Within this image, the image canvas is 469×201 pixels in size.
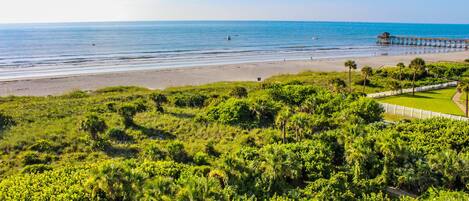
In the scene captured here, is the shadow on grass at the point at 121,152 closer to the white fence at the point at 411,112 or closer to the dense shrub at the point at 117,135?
the dense shrub at the point at 117,135

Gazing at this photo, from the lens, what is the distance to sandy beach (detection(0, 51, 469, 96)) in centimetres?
6450

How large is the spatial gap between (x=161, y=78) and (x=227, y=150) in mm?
42802

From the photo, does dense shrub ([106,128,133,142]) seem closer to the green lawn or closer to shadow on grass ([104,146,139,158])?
shadow on grass ([104,146,139,158])

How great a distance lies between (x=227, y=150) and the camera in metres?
34.0

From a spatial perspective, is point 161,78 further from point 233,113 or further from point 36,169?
point 36,169

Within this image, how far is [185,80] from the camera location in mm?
71938

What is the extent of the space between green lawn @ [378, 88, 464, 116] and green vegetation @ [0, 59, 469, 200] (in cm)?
776

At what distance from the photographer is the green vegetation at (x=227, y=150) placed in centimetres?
2266

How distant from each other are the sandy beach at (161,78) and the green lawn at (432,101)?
29.7 m

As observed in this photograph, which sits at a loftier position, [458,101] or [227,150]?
[458,101]

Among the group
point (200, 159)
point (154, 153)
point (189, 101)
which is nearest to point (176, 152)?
point (154, 153)

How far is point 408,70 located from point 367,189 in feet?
159

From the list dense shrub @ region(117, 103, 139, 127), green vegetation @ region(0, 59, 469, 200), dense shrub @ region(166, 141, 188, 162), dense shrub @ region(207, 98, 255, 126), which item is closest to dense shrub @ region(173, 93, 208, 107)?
green vegetation @ region(0, 59, 469, 200)

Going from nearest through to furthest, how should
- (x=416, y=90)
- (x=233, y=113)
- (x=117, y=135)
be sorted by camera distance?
1. (x=117, y=135)
2. (x=233, y=113)
3. (x=416, y=90)
